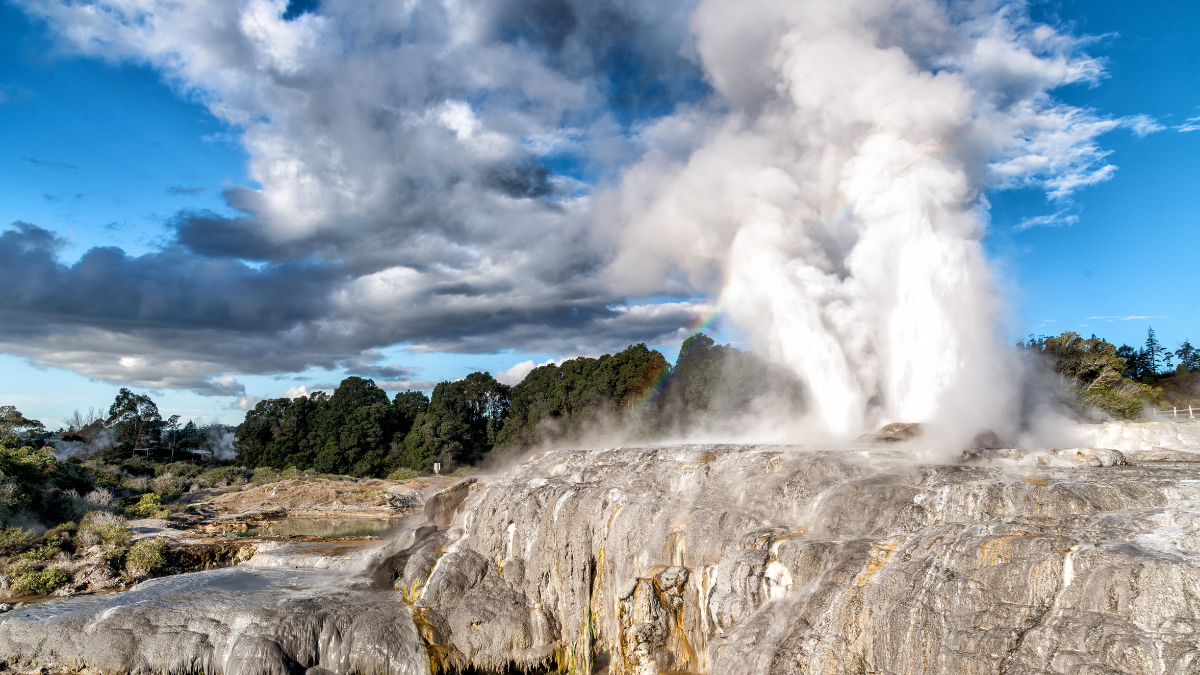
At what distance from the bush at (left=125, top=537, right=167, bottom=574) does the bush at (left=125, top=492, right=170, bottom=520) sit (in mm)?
10581

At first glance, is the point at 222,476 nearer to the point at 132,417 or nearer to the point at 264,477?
the point at 264,477

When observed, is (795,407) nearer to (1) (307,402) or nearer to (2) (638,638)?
(2) (638,638)

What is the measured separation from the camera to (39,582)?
17.9m

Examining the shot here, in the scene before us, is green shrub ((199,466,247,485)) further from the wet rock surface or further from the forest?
the wet rock surface

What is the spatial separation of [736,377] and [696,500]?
29.9 m

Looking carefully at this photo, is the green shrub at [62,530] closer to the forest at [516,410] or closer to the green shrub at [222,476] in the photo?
the forest at [516,410]

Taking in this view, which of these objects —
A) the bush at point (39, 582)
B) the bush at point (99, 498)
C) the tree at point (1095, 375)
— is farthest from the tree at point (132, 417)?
the tree at point (1095, 375)

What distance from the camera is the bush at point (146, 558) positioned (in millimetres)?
20172

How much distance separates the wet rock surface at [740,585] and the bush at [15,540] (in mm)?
5430

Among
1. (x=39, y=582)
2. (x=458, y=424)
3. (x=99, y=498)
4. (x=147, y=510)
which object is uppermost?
(x=458, y=424)

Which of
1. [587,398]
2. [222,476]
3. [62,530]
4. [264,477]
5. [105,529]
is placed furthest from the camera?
[587,398]

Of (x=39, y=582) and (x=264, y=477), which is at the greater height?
(x=264, y=477)

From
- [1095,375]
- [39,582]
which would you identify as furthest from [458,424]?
[1095,375]

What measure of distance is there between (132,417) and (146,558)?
209 ft
